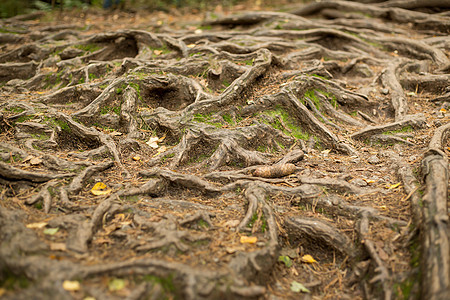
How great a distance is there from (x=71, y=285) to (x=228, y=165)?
2.63m

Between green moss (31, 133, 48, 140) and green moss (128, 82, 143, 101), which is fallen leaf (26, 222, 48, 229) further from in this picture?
green moss (128, 82, 143, 101)

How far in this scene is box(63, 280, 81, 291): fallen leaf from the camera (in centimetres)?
238

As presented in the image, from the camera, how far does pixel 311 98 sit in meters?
5.54

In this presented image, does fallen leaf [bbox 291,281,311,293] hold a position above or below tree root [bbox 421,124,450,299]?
below

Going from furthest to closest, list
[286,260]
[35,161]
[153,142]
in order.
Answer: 1. [153,142]
2. [35,161]
3. [286,260]

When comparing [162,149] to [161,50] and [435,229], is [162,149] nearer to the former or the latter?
[161,50]

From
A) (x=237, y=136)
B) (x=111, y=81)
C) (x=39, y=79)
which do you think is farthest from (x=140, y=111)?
(x=39, y=79)

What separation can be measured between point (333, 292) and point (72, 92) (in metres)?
5.39

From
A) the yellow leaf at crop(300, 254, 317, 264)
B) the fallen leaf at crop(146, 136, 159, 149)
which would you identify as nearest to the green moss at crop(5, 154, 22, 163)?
the fallen leaf at crop(146, 136, 159, 149)

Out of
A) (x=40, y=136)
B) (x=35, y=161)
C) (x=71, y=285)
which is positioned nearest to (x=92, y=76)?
(x=40, y=136)

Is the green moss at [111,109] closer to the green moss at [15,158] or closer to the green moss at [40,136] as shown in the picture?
the green moss at [40,136]

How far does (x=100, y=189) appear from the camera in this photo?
385cm

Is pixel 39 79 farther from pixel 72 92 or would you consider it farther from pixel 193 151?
pixel 193 151

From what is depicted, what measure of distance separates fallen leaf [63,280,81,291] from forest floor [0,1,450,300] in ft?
0.08
